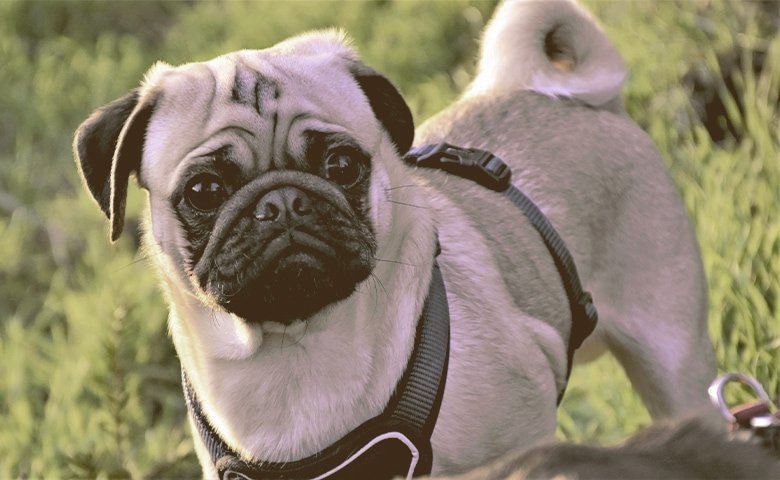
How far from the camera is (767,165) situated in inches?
168

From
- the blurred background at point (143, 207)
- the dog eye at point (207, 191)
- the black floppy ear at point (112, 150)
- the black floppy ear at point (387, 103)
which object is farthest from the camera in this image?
the blurred background at point (143, 207)

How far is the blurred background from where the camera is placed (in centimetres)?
388

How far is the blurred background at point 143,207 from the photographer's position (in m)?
3.88

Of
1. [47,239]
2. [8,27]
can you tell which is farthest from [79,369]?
[8,27]

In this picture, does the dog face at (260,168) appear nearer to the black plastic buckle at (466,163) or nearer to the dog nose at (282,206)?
the dog nose at (282,206)

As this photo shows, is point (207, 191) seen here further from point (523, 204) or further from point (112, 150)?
point (523, 204)

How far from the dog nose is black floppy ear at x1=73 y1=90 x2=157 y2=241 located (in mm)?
480

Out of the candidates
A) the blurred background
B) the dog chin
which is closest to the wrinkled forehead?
the dog chin

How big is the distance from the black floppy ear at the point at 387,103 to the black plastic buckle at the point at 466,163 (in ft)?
0.94

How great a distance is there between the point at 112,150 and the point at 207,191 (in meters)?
0.35

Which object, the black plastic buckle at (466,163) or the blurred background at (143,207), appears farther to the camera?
the blurred background at (143,207)

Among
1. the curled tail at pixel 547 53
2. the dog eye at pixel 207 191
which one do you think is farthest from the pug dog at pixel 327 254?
the curled tail at pixel 547 53

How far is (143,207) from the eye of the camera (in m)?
2.90

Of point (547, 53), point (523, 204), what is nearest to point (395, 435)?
point (523, 204)
